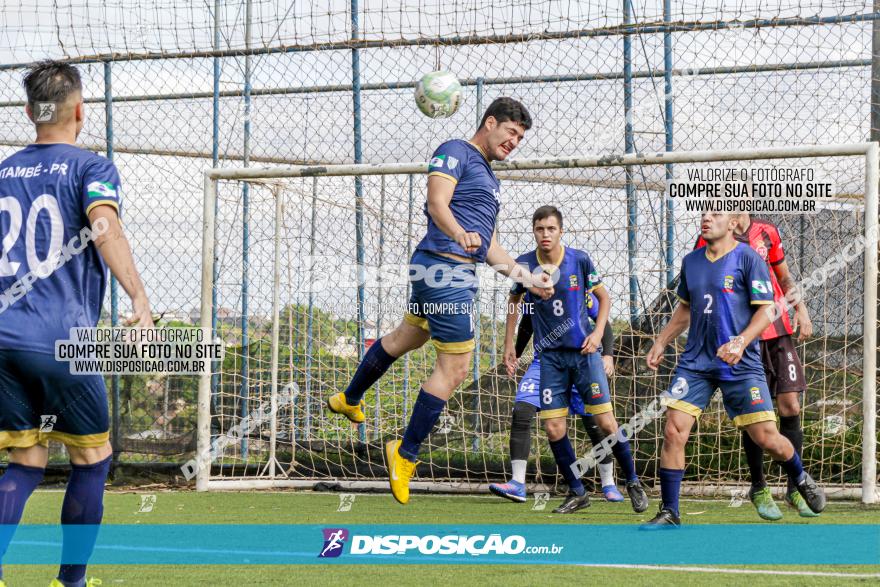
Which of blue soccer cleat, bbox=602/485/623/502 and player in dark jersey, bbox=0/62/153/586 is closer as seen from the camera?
player in dark jersey, bbox=0/62/153/586

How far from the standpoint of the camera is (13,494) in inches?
157

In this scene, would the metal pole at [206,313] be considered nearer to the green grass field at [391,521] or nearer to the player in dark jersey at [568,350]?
the green grass field at [391,521]

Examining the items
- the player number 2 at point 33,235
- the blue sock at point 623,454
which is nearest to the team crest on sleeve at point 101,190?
the player number 2 at point 33,235

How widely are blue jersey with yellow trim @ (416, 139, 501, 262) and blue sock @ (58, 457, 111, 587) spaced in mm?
2325

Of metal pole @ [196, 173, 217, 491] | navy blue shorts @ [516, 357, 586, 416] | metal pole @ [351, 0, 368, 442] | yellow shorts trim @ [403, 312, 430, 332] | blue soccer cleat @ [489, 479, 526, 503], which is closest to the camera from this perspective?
yellow shorts trim @ [403, 312, 430, 332]

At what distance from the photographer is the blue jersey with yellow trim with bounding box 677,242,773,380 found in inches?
249

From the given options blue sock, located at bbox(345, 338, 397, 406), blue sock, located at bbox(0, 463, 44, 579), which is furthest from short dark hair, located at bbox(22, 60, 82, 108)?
blue sock, located at bbox(345, 338, 397, 406)

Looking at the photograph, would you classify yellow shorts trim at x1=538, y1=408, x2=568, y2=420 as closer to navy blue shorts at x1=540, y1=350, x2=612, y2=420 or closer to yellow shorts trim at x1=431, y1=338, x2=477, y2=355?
navy blue shorts at x1=540, y1=350, x2=612, y2=420

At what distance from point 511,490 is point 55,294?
14.8 feet

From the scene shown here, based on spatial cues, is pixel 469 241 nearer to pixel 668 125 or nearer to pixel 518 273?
pixel 518 273

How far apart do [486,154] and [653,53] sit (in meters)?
3.67

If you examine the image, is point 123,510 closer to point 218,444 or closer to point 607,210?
point 218,444

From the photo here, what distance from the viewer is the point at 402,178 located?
32.2ft

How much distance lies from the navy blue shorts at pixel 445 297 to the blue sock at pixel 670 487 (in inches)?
59.9
